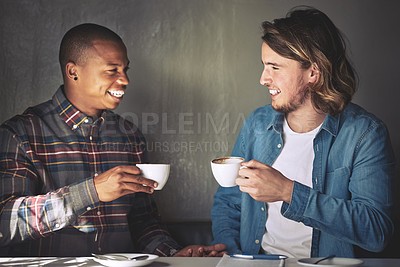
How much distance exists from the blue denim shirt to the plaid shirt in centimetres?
35

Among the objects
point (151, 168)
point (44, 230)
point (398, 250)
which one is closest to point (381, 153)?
point (398, 250)

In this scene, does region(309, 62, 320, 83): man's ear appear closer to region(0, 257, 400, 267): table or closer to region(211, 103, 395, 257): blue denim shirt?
region(211, 103, 395, 257): blue denim shirt

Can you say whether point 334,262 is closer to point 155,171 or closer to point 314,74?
point 155,171

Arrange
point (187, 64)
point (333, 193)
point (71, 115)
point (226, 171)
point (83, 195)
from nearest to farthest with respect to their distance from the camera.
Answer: point (226, 171)
point (83, 195)
point (333, 193)
point (71, 115)
point (187, 64)

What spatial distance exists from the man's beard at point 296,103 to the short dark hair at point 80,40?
32.2 inches

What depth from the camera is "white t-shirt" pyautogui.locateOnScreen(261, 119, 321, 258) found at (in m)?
1.88

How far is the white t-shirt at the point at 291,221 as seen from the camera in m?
1.88

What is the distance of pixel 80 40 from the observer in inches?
86.4

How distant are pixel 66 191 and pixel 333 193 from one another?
101 centimetres

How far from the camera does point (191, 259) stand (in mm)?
1474

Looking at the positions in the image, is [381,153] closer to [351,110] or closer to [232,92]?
[351,110]

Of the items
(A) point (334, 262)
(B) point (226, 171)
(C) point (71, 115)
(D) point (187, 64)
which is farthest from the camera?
(D) point (187, 64)

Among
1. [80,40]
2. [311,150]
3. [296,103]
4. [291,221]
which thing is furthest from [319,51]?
[80,40]

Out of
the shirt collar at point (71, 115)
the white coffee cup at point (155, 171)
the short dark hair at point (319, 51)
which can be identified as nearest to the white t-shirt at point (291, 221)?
the short dark hair at point (319, 51)
